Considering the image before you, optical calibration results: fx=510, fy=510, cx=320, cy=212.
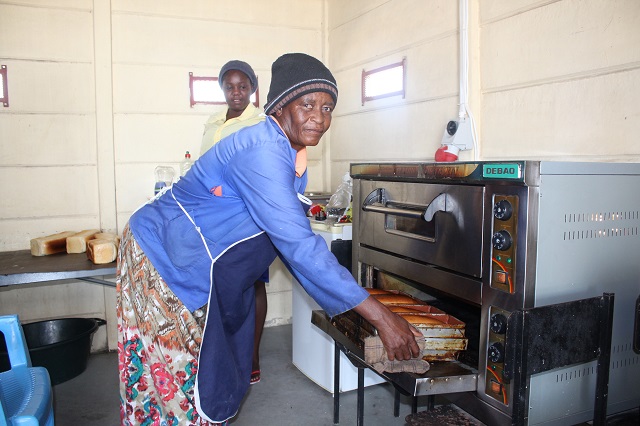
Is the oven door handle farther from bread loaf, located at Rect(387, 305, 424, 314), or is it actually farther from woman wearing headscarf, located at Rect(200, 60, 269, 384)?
woman wearing headscarf, located at Rect(200, 60, 269, 384)

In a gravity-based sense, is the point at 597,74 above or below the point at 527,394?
Answer: above

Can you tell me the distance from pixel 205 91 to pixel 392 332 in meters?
3.05

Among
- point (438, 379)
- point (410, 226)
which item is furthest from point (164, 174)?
point (438, 379)

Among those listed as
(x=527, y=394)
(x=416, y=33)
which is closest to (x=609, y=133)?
(x=527, y=394)

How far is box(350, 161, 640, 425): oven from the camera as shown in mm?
1312

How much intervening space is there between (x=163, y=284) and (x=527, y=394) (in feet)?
3.85

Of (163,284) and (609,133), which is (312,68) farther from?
(609,133)

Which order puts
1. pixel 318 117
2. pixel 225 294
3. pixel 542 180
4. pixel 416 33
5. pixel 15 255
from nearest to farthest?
pixel 542 180
pixel 318 117
pixel 225 294
pixel 416 33
pixel 15 255

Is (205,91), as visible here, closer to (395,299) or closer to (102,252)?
(102,252)

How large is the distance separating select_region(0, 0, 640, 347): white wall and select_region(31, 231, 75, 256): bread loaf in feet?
1.12

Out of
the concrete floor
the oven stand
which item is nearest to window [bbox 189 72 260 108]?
the concrete floor

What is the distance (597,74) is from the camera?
2.04 metres

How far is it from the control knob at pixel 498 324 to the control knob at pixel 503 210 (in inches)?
10.4

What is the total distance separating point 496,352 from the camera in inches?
53.4
